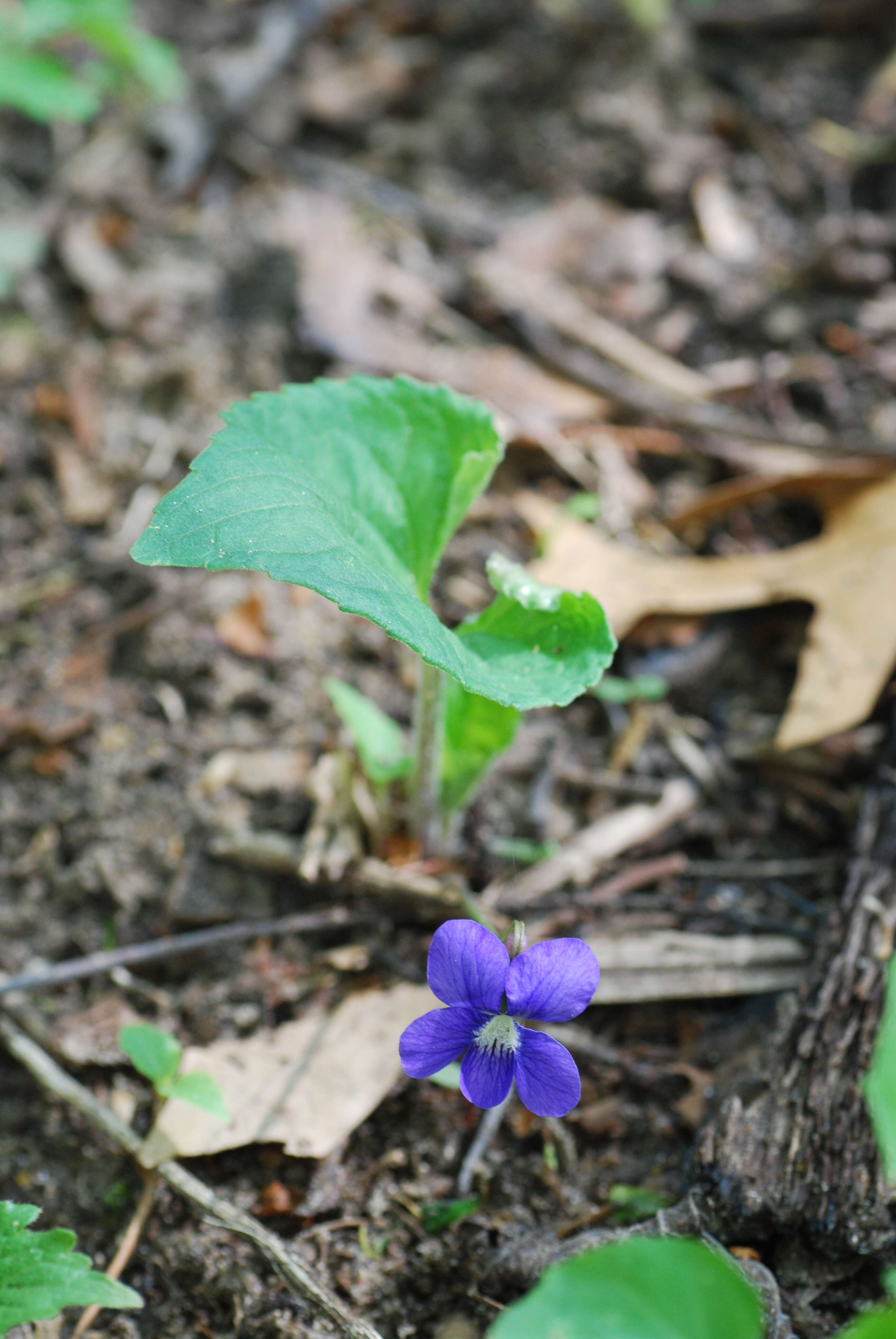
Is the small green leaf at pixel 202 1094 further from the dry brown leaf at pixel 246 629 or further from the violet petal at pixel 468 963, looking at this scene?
the dry brown leaf at pixel 246 629

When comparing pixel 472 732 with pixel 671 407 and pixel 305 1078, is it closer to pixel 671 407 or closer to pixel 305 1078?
pixel 305 1078

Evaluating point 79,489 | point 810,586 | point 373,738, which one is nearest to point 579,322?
point 810,586

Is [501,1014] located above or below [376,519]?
below

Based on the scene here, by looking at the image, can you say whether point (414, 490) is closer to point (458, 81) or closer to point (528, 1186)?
point (528, 1186)

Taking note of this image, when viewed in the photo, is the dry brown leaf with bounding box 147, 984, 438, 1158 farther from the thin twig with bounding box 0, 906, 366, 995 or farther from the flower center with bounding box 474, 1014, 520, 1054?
the flower center with bounding box 474, 1014, 520, 1054

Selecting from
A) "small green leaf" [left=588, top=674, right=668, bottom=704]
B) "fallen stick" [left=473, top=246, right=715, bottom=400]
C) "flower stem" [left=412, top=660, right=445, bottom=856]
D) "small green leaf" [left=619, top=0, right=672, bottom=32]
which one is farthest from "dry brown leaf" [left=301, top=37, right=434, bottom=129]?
"flower stem" [left=412, top=660, right=445, bottom=856]

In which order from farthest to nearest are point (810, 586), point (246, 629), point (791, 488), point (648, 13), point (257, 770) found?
point (648, 13)
point (791, 488)
point (246, 629)
point (810, 586)
point (257, 770)
